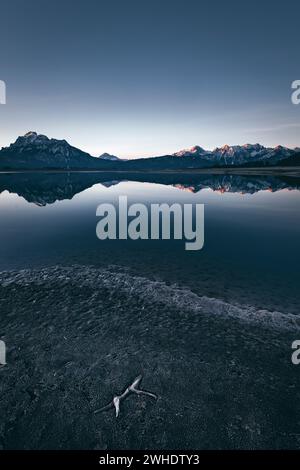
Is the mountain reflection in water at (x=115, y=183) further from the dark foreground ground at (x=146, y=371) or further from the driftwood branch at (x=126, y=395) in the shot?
the driftwood branch at (x=126, y=395)

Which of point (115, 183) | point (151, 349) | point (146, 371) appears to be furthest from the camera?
point (115, 183)

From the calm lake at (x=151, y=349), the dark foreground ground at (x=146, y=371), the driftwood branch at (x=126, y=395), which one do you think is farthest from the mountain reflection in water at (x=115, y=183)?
the driftwood branch at (x=126, y=395)

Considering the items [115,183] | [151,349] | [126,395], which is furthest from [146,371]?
[115,183]

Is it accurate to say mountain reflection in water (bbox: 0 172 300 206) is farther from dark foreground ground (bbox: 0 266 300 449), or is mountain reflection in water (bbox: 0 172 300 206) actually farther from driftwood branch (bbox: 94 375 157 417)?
driftwood branch (bbox: 94 375 157 417)

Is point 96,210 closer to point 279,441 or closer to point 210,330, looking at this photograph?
point 210,330

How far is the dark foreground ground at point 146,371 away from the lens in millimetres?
7484

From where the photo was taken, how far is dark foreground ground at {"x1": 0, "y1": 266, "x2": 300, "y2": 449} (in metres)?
7.48

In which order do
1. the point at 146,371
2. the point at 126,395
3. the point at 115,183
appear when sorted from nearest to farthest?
the point at 126,395, the point at 146,371, the point at 115,183

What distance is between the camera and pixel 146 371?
9641mm

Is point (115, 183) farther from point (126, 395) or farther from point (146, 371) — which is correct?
point (126, 395)

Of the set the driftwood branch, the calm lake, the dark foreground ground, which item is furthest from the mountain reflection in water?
the driftwood branch

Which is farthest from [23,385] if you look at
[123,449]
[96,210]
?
[96,210]

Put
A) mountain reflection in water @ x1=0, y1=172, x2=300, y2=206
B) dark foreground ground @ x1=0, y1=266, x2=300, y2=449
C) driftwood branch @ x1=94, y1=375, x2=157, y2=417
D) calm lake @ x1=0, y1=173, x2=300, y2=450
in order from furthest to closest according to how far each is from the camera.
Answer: mountain reflection in water @ x1=0, y1=172, x2=300, y2=206, driftwood branch @ x1=94, y1=375, x2=157, y2=417, calm lake @ x1=0, y1=173, x2=300, y2=450, dark foreground ground @ x1=0, y1=266, x2=300, y2=449

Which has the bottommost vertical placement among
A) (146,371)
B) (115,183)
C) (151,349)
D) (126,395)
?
(126,395)
